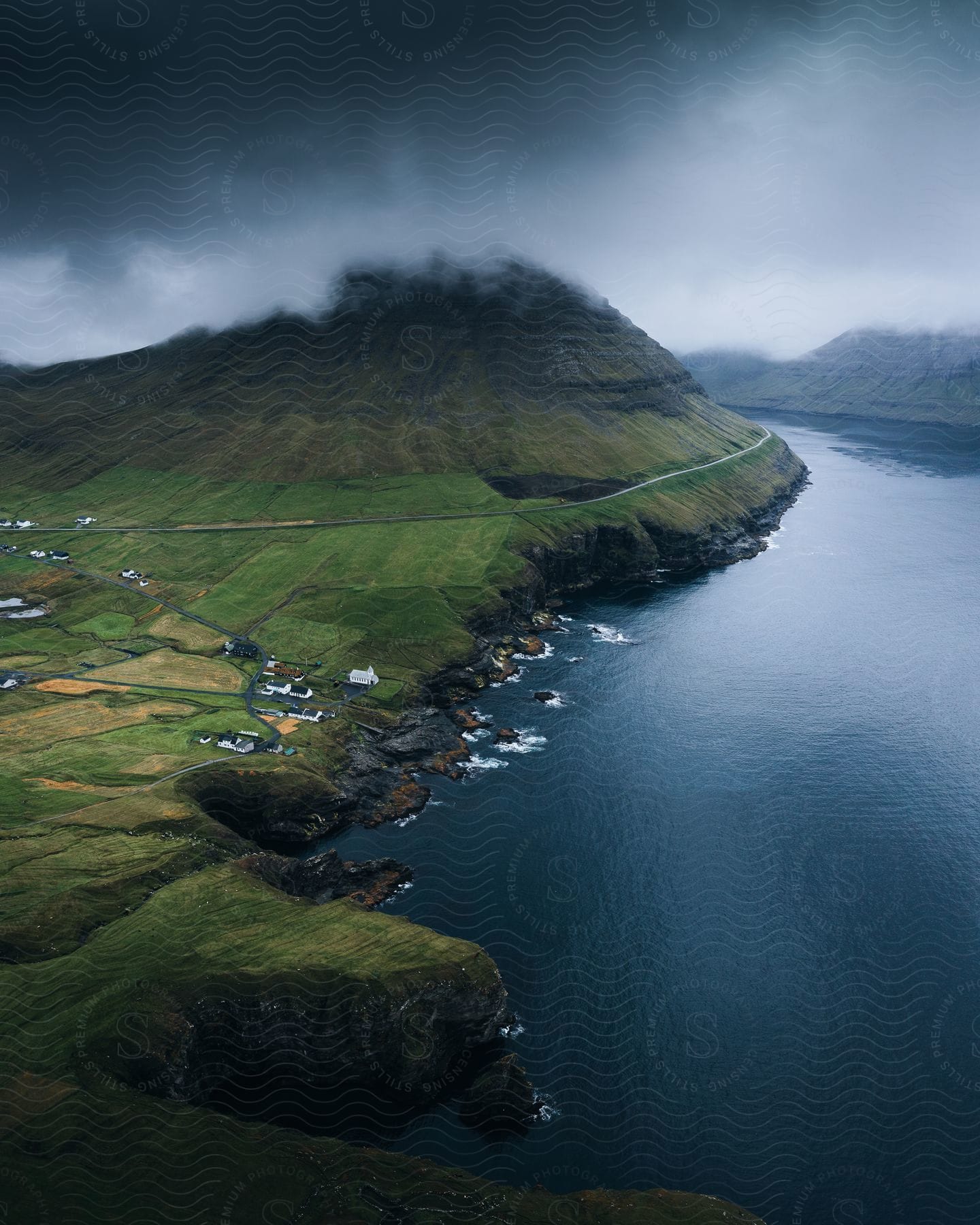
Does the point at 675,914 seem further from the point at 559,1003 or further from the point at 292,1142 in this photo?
the point at 292,1142

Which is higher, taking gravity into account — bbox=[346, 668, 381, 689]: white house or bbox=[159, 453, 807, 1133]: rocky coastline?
bbox=[346, 668, 381, 689]: white house

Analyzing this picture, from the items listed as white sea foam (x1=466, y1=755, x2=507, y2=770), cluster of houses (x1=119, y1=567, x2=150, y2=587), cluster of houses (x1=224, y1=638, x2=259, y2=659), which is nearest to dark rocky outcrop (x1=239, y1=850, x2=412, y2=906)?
white sea foam (x1=466, y1=755, x2=507, y2=770)

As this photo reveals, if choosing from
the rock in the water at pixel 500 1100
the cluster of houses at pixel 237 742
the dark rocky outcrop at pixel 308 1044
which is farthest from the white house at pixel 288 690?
the rock in the water at pixel 500 1100

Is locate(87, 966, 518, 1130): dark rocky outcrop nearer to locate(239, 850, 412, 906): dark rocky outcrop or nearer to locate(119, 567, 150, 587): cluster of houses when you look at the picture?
locate(239, 850, 412, 906): dark rocky outcrop

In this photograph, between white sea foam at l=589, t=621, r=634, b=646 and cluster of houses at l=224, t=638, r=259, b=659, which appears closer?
cluster of houses at l=224, t=638, r=259, b=659

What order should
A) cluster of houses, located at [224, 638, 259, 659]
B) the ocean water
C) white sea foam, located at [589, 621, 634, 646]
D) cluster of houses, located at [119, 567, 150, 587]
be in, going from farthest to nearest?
1. cluster of houses, located at [119, 567, 150, 587]
2. white sea foam, located at [589, 621, 634, 646]
3. cluster of houses, located at [224, 638, 259, 659]
4. the ocean water

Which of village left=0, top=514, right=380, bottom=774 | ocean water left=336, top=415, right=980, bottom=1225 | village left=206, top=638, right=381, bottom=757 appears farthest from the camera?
village left=0, top=514, right=380, bottom=774

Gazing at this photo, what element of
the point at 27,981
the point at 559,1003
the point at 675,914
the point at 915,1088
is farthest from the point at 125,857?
the point at 915,1088
